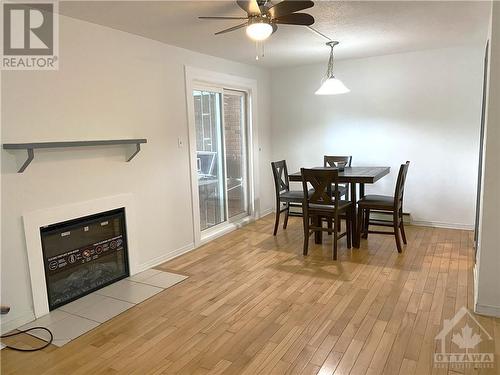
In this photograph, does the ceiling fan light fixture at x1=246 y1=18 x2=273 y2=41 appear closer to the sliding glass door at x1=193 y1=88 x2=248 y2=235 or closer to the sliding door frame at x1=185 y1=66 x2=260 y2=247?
the sliding door frame at x1=185 y1=66 x2=260 y2=247

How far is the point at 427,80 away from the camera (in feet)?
15.3

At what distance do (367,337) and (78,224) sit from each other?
2.34 meters

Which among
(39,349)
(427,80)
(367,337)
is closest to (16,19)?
(39,349)

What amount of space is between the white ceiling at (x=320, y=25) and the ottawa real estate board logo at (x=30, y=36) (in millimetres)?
153

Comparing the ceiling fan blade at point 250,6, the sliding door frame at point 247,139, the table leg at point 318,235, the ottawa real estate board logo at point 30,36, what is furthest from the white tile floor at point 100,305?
the ceiling fan blade at point 250,6

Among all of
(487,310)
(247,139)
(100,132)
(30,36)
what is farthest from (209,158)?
(487,310)

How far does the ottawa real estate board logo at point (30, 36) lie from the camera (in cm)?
254

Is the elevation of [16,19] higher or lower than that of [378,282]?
higher

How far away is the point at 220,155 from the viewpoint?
496 cm

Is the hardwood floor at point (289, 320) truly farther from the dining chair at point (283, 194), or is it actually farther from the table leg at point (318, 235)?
the dining chair at point (283, 194)

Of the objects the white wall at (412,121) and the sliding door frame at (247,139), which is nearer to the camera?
the sliding door frame at (247,139)

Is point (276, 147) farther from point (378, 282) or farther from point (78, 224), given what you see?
point (78, 224)

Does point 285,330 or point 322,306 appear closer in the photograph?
point 285,330

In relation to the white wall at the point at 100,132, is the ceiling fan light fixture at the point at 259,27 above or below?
above
